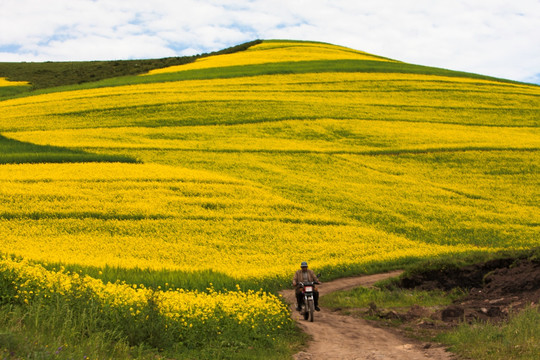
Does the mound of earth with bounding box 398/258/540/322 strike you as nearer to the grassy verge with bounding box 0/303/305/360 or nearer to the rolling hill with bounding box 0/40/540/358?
the rolling hill with bounding box 0/40/540/358

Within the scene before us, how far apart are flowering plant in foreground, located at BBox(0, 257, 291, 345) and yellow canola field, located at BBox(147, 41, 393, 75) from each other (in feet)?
136

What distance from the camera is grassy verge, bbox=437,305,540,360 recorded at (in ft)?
24.8

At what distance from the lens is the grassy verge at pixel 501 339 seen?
24.8 feet

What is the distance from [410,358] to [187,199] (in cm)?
1336

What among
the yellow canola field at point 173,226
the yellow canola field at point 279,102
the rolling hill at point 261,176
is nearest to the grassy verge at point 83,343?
the rolling hill at point 261,176

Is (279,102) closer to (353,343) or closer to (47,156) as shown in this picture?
(47,156)

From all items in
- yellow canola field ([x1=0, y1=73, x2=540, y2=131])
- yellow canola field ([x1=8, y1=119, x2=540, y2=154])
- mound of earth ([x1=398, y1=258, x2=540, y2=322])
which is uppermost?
yellow canola field ([x1=0, y1=73, x2=540, y2=131])

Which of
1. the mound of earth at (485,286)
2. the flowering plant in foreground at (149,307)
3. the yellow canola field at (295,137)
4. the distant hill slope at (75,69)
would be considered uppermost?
the distant hill slope at (75,69)

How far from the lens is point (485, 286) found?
45.8 feet

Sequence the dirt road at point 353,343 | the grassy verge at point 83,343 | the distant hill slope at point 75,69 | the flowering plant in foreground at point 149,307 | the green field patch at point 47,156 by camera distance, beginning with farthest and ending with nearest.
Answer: the distant hill slope at point 75,69
the green field patch at point 47,156
the dirt road at point 353,343
the flowering plant in foreground at point 149,307
the grassy verge at point 83,343

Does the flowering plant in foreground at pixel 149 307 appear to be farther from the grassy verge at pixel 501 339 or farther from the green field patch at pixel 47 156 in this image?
the green field patch at pixel 47 156

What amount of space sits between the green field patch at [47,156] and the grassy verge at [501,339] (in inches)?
750

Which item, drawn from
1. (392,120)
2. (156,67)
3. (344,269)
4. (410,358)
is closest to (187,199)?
(344,269)

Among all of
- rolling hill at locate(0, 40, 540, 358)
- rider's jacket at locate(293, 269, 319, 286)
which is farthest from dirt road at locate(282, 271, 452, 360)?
rolling hill at locate(0, 40, 540, 358)
